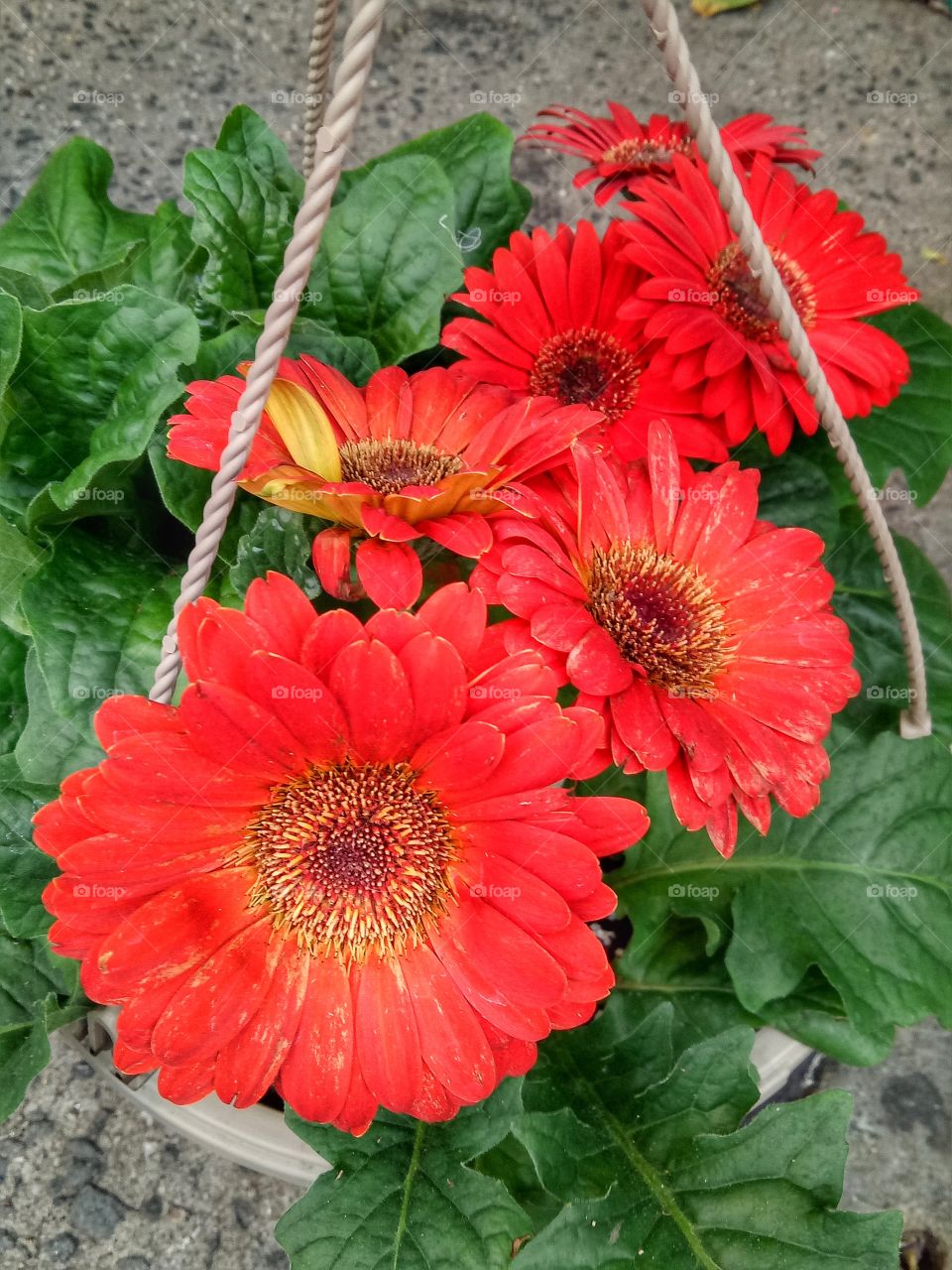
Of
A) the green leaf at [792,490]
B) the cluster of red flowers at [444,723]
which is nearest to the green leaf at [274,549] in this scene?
the cluster of red flowers at [444,723]

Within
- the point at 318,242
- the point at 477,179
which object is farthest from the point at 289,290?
the point at 477,179

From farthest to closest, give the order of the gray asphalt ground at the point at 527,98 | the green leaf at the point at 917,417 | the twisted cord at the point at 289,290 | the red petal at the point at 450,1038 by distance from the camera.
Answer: the gray asphalt ground at the point at 527,98, the green leaf at the point at 917,417, the red petal at the point at 450,1038, the twisted cord at the point at 289,290

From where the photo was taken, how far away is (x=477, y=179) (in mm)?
915

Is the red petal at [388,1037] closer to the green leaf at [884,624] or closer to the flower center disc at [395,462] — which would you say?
the flower center disc at [395,462]

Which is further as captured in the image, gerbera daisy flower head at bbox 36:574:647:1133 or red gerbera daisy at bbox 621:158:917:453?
red gerbera daisy at bbox 621:158:917:453

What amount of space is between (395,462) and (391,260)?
258mm

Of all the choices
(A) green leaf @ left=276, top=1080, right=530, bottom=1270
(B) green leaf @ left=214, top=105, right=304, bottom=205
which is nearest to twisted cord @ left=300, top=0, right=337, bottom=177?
(B) green leaf @ left=214, top=105, right=304, bottom=205

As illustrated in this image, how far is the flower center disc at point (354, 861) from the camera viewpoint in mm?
573

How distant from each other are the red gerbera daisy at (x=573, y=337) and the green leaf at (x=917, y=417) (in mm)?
326

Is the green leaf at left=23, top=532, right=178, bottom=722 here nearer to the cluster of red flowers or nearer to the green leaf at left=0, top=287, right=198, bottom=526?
the green leaf at left=0, top=287, right=198, bottom=526

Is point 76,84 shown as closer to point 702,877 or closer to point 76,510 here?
point 76,510

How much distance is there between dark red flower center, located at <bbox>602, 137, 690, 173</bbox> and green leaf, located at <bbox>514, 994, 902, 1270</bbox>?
0.66 m

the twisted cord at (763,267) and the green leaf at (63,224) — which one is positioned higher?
the twisted cord at (763,267)

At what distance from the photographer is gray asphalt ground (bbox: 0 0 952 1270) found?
1162 millimetres
